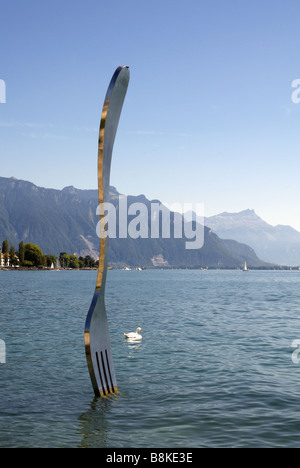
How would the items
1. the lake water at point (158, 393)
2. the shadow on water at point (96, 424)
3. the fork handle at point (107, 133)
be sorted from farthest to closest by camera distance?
the fork handle at point (107, 133) → the lake water at point (158, 393) → the shadow on water at point (96, 424)

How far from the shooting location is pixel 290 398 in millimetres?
15703

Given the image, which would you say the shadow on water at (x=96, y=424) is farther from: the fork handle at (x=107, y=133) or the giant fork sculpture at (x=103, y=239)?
the fork handle at (x=107, y=133)

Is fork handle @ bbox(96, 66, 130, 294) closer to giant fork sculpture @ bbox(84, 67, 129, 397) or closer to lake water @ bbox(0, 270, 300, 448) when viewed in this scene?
giant fork sculpture @ bbox(84, 67, 129, 397)

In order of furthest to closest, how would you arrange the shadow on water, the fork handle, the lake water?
the fork handle < the lake water < the shadow on water

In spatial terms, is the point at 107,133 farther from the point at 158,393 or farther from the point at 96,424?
the point at 158,393

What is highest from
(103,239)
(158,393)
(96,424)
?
(103,239)

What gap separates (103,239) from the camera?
13.6m

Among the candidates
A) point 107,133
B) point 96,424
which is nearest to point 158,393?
point 96,424

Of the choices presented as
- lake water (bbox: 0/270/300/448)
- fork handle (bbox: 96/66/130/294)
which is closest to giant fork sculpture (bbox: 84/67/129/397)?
fork handle (bbox: 96/66/130/294)

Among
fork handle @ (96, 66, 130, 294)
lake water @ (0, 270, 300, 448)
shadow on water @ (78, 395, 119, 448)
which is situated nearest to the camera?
shadow on water @ (78, 395, 119, 448)

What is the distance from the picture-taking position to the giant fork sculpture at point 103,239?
12992 mm

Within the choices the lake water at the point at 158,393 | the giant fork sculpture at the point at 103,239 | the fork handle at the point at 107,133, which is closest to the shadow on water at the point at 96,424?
the lake water at the point at 158,393

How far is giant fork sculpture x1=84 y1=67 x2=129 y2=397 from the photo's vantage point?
42.6ft
